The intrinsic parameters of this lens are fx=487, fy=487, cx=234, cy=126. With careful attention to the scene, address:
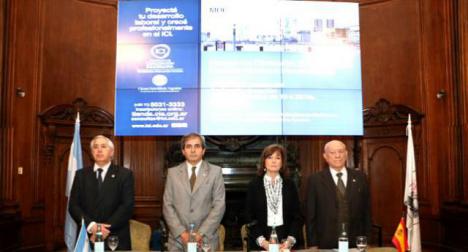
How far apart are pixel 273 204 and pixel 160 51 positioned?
109 inches

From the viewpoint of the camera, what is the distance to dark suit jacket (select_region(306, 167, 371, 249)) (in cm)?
346

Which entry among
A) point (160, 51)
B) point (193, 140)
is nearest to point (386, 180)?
point (160, 51)

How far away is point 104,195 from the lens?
11.8ft

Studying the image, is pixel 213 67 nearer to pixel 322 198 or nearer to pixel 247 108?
pixel 247 108

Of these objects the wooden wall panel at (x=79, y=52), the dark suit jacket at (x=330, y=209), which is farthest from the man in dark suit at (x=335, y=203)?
the wooden wall panel at (x=79, y=52)

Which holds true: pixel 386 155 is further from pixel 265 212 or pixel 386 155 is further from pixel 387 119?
pixel 265 212

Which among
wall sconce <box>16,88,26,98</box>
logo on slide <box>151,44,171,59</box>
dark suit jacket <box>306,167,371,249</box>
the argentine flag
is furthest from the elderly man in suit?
wall sconce <box>16,88,26,98</box>

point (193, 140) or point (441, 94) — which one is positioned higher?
point (441, 94)

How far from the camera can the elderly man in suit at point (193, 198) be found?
11.7 feet

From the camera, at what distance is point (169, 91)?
5.55 metres

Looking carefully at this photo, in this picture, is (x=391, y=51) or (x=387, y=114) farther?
(x=391, y=51)

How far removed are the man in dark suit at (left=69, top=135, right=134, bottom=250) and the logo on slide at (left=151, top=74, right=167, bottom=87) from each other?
6.50 ft

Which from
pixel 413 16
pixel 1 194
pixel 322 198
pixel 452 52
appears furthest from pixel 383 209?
pixel 1 194

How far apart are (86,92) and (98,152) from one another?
412 cm
